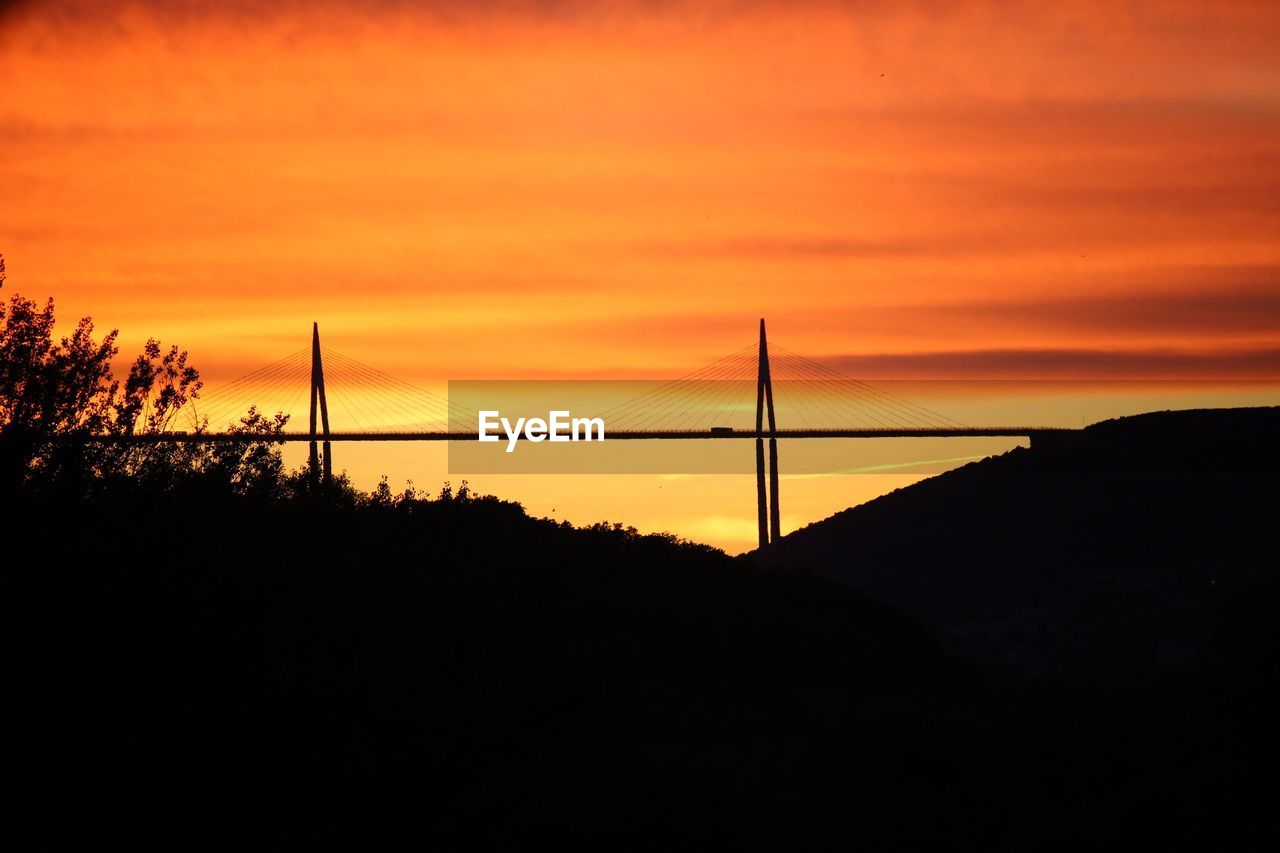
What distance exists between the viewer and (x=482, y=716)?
2220 cm

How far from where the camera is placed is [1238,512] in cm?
10731

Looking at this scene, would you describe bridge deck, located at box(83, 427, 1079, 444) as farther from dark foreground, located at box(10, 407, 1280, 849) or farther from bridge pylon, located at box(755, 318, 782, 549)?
dark foreground, located at box(10, 407, 1280, 849)

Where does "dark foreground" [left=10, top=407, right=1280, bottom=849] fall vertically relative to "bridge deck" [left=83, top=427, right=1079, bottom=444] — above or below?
below

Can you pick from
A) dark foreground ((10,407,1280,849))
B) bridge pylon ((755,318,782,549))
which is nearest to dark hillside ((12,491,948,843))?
dark foreground ((10,407,1280,849))

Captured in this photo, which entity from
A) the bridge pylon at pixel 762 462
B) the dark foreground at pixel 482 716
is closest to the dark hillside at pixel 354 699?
the dark foreground at pixel 482 716

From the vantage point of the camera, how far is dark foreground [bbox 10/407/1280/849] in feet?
60.7

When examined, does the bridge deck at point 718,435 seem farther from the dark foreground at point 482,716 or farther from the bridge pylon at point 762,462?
the dark foreground at point 482,716

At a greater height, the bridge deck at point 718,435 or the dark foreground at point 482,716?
the bridge deck at point 718,435

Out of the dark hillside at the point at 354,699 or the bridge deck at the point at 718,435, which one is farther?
→ the bridge deck at the point at 718,435

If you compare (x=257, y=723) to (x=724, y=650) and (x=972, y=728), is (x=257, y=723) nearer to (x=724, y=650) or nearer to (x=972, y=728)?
(x=972, y=728)

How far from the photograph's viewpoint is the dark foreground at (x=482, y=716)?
1850 centimetres

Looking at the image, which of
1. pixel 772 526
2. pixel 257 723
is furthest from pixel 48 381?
pixel 772 526

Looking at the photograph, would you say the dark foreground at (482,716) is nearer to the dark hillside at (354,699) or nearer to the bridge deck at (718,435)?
the dark hillside at (354,699)

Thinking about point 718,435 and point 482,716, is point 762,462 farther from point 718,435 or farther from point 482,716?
point 482,716
